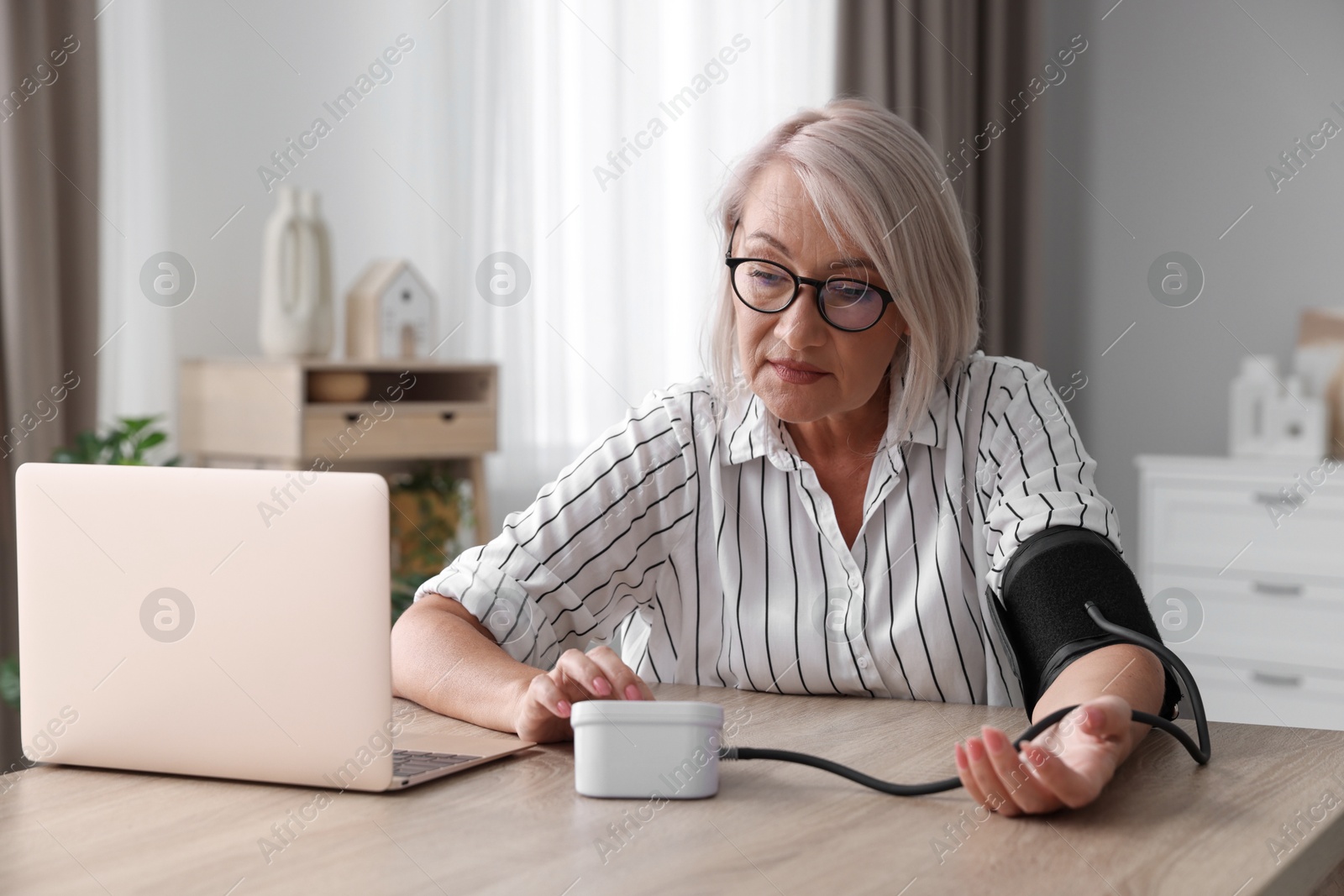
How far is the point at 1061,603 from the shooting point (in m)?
1.12

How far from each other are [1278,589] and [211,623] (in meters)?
2.96

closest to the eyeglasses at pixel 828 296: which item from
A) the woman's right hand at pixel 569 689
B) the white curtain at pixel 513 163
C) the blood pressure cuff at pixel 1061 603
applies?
the blood pressure cuff at pixel 1061 603

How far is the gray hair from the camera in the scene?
1300 mm

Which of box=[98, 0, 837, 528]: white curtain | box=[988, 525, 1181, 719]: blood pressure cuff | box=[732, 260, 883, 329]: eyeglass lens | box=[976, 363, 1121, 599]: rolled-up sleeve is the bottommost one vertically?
box=[988, 525, 1181, 719]: blood pressure cuff

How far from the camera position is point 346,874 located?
719 mm

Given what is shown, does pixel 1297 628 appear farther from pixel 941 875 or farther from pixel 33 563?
pixel 33 563

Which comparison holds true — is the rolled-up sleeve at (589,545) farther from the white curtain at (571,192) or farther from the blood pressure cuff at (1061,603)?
the white curtain at (571,192)

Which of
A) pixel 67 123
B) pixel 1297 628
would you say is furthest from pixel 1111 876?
pixel 1297 628

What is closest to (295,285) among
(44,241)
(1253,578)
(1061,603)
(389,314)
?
(389,314)

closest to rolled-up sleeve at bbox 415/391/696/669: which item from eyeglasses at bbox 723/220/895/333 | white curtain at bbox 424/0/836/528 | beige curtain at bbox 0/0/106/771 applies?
eyeglasses at bbox 723/220/895/333

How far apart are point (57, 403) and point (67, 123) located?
0.51 metres

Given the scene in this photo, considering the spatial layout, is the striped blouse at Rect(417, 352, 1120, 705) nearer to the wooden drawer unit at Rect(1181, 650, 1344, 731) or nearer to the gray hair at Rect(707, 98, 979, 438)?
the gray hair at Rect(707, 98, 979, 438)

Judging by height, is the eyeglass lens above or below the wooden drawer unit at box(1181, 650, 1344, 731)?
above

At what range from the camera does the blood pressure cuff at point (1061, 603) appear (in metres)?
1.09
